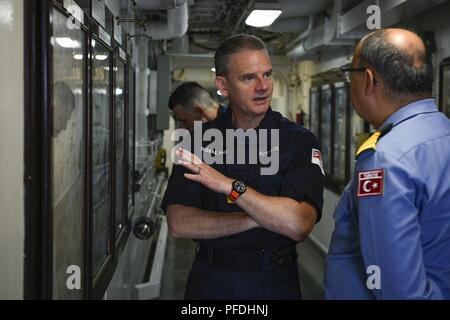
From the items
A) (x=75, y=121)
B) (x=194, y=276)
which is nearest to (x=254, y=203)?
(x=194, y=276)

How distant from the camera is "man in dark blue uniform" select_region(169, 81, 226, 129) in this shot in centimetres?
267

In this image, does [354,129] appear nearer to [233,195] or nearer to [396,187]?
[233,195]

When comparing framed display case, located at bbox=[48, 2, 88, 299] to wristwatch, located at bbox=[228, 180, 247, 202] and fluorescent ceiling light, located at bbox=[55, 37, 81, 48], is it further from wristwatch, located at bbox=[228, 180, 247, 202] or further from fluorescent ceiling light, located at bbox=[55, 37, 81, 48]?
wristwatch, located at bbox=[228, 180, 247, 202]

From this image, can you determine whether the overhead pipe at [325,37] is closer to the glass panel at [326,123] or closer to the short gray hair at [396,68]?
the glass panel at [326,123]

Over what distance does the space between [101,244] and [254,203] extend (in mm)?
831

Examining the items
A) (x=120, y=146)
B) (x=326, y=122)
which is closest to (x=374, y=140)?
(x=120, y=146)

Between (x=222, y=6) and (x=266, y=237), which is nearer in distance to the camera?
(x=266, y=237)

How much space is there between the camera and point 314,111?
5703 millimetres

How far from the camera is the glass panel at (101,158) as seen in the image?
5.79 feet

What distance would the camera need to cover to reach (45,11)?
1.08 meters

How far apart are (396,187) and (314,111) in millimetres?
4724

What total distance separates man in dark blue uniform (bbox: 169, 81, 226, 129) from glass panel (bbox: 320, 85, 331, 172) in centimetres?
271

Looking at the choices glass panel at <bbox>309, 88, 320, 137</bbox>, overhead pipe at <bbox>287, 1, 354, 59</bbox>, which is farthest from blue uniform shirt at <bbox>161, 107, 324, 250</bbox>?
glass panel at <bbox>309, 88, 320, 137</bbox>

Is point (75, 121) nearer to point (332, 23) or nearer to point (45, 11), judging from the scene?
point (45, 11)
